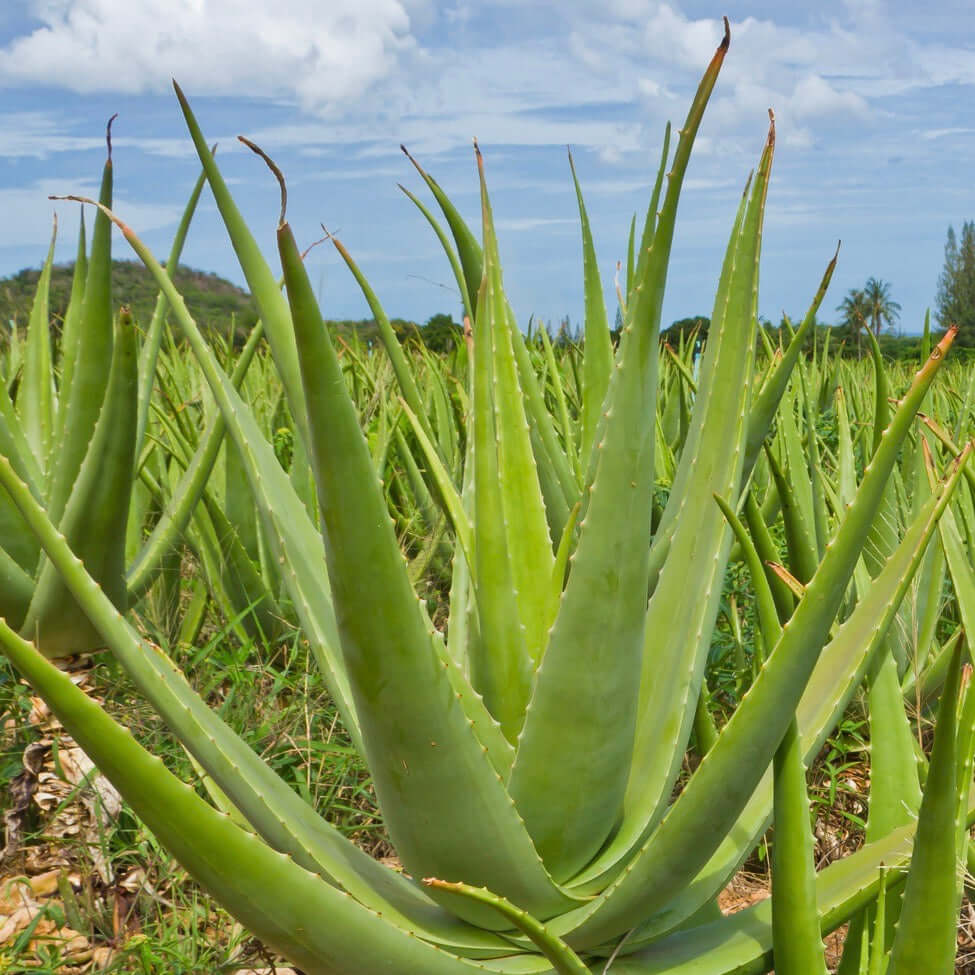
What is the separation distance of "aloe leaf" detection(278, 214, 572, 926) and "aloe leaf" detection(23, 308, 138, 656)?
102cm

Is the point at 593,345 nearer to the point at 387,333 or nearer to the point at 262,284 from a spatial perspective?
the point at 387,333

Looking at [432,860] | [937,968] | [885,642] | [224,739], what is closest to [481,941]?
[432,860]

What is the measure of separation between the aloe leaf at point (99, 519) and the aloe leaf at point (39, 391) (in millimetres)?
463

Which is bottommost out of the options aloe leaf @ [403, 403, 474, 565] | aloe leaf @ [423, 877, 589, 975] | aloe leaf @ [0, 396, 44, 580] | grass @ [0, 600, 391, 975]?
grass @ [0, 600, 391, 975]

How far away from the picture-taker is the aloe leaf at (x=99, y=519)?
1745 mm

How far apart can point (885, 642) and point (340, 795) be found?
107 centimetres

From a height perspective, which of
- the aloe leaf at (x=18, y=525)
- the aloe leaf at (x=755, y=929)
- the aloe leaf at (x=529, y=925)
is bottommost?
the aloe leaf at (x=755, y=929)

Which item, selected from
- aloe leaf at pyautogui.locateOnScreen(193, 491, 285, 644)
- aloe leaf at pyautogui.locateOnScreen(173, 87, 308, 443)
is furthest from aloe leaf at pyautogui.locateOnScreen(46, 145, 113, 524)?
aloe leaf at pyautogui.locateOnScreen(173, 87, 308, 443)

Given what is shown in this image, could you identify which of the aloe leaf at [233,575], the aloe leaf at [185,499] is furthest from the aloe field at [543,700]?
the aloe leaf at [233,575]

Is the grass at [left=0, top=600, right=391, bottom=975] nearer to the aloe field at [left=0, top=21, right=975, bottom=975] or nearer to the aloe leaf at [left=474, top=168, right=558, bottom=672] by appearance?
the aloe field at [left=0, top=21, right=975, bottom=975]

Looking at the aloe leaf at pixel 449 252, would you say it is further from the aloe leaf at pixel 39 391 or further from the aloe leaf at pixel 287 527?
the aloe leaf at pixel 39 391

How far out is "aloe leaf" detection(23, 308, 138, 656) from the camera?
68.7 inches

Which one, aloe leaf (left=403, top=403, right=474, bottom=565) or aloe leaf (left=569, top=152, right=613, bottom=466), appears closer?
aloe leaf (left=403, top=403, right=474, bottom=565)

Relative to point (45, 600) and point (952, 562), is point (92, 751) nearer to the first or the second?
point (952, 562)
